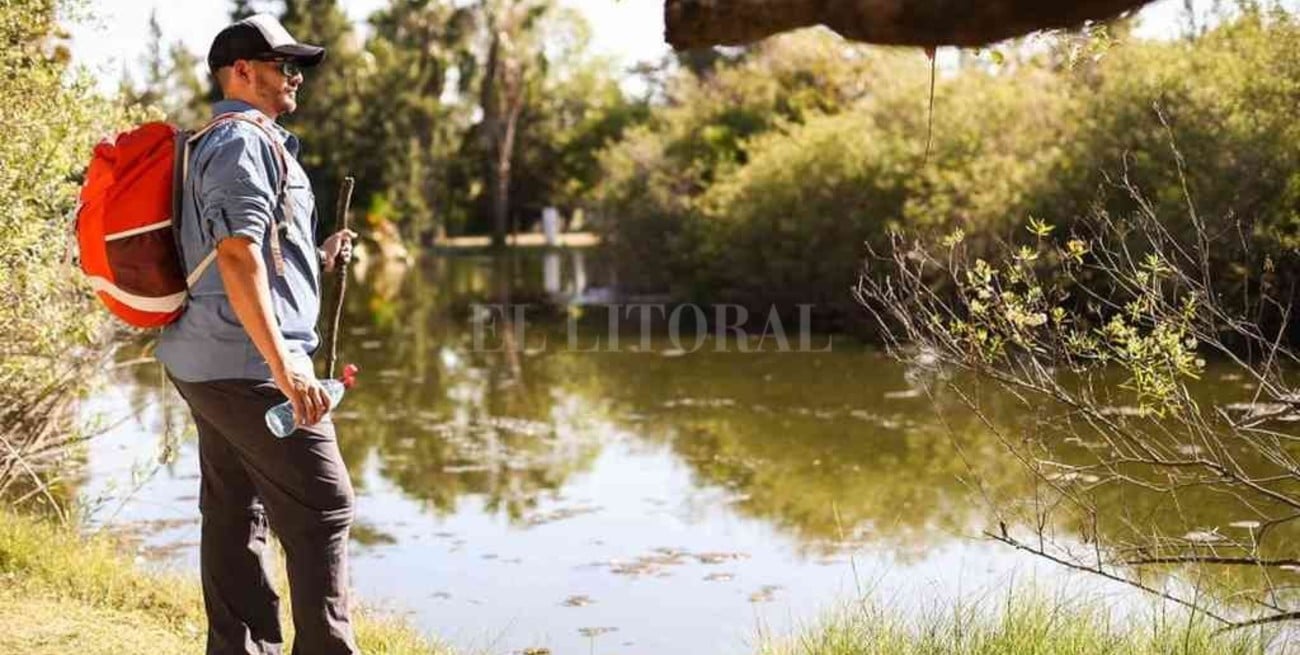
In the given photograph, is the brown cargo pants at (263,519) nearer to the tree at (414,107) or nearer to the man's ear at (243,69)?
the man's ear at (243,69)

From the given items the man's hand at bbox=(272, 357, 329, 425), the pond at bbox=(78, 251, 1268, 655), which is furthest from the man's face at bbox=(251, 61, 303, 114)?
the pond at bbox=(78, 251, 1268, 655)

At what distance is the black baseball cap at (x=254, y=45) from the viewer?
3707 millimetres

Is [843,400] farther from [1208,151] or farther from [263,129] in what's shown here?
[263,129]

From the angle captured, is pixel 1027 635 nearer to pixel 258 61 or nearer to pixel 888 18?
pixel 888 18

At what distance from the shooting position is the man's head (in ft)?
12.2

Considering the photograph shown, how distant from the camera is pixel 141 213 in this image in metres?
3.68

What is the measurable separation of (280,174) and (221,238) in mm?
247

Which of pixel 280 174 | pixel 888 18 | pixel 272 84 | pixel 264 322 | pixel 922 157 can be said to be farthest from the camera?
pixel 922 157

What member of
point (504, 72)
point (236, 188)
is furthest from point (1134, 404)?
point (504, 72)

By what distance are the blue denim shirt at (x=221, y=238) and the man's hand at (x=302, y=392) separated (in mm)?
131

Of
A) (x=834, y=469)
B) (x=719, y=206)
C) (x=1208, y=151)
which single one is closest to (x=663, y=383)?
(x=834, y=469)

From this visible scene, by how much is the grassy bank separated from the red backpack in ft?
4.83

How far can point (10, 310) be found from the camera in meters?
5.90

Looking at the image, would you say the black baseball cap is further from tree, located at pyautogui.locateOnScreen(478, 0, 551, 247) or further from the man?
tree, located at pyautogui.locateOnScreen(478, 0, 551, 247)
